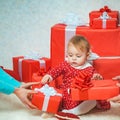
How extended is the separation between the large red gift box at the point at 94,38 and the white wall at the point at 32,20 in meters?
0.25

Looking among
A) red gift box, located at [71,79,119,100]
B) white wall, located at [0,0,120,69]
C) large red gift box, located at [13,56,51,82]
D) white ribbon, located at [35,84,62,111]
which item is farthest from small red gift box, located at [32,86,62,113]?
white wall, located at [0,0,120,69]

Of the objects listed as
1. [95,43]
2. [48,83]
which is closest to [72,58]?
[48,83]

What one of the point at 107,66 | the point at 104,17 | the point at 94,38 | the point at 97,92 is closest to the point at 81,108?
the point at 97,92

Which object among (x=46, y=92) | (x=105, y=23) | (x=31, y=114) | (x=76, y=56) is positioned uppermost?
(x=105, y=23)

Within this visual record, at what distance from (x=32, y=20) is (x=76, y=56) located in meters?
0.70

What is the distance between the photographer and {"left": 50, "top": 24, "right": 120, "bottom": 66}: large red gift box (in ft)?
5.05

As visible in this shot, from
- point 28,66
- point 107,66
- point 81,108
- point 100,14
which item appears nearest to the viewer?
point 81,108

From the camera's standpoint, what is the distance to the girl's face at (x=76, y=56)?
4.24 ft

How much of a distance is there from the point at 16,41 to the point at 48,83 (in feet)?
2.30

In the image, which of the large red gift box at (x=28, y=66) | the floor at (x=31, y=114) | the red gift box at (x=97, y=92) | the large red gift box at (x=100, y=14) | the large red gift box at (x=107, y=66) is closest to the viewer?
the red gift box at (x=97, y=92)

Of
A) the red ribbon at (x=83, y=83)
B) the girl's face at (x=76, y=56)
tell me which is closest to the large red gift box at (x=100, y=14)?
the girl's face at (x=76, y=56)

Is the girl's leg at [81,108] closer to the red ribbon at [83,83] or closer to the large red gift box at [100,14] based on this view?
the red ribbon at [83,83]

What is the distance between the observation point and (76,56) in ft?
4.29

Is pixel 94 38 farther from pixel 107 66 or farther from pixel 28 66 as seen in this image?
pixel 28 66
